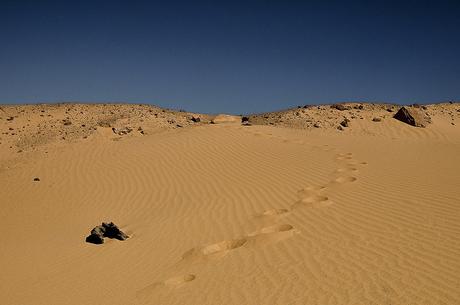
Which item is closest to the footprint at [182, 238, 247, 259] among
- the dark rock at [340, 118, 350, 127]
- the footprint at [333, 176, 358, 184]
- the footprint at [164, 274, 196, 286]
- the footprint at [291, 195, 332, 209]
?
the footprint at [164, 274, 196, 286]

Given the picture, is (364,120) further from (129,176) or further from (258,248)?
(258,248)

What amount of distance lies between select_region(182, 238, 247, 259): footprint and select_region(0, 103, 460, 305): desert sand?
0.07 feet

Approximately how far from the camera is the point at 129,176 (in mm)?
10289

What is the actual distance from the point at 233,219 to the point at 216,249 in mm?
1137

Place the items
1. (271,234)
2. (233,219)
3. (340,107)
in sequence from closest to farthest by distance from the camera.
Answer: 1. (271,234)
2. (233,219)
3. (340,107)

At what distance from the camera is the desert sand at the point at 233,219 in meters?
3.90

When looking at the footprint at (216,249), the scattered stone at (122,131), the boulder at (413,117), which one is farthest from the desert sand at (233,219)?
the boulder at (413,117)

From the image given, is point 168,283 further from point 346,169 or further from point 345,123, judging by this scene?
point 345,123

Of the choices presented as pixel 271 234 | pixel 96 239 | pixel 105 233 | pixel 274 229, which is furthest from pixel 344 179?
pixel 96 239

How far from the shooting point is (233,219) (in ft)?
20.5

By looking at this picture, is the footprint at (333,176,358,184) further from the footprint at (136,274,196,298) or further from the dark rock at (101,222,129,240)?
the footprint at (136,274,196,298)

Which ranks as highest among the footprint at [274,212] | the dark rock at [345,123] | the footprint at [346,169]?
the dark rock at [345,123]

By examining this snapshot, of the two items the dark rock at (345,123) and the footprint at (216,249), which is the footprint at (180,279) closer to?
the footprint at (216,249)

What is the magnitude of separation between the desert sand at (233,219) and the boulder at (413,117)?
16.2 ft
